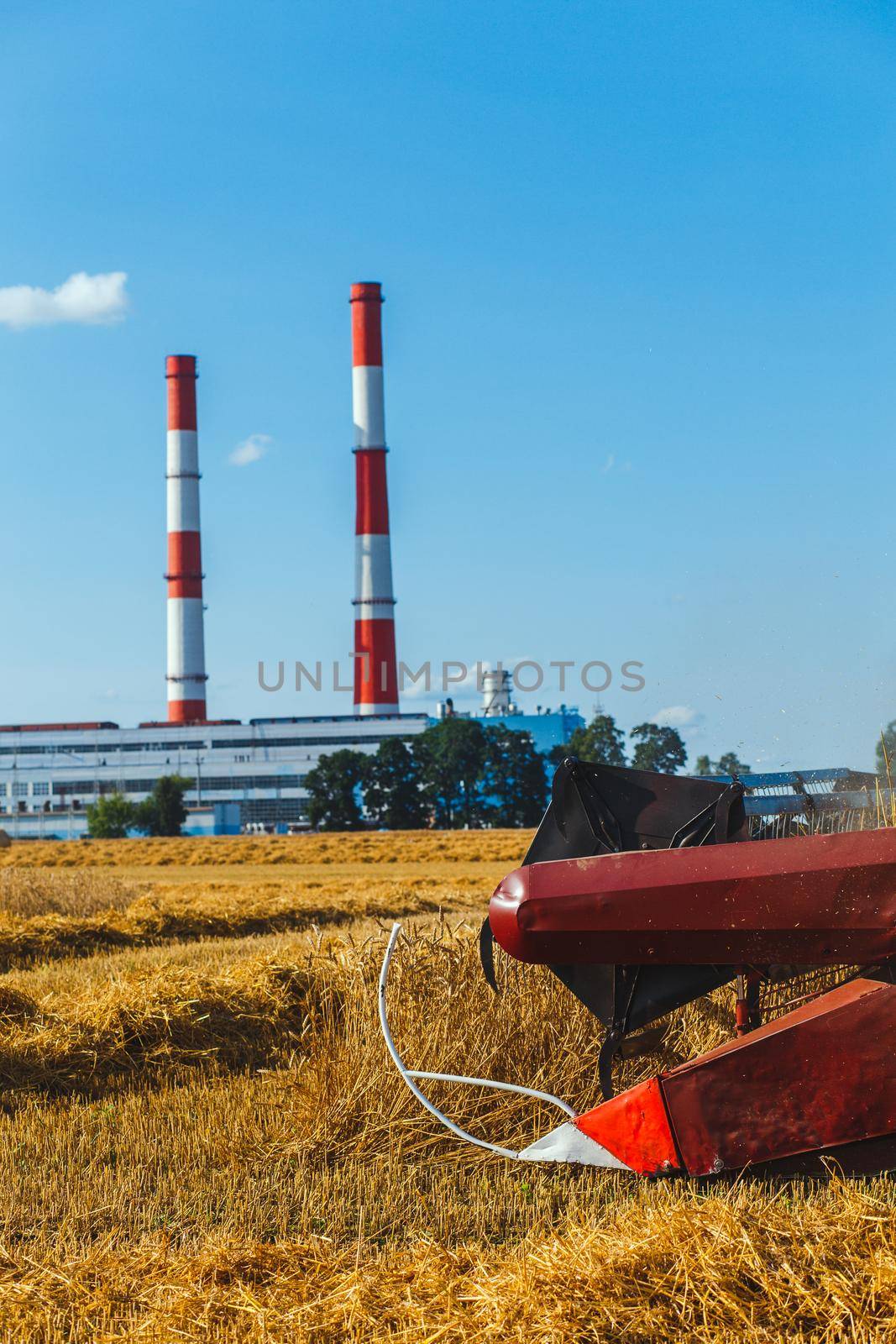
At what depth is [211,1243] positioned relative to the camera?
13.9 feet

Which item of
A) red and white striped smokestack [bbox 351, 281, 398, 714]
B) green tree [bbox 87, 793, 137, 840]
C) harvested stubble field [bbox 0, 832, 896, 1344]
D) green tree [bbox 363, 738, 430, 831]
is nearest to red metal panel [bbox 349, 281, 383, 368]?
red and white striped smokestack [bbox 351, 281, 398, 714]

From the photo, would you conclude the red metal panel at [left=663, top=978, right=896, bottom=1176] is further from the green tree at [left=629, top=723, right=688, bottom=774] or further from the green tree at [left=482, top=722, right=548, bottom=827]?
the green tree at [left=482, top=722, right=548, bottom=827]

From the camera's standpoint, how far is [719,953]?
13.2ft

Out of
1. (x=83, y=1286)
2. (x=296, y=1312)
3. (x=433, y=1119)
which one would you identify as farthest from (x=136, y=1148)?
(x=296, y=1312)

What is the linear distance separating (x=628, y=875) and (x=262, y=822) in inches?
2986

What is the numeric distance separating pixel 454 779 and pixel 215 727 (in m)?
17.1

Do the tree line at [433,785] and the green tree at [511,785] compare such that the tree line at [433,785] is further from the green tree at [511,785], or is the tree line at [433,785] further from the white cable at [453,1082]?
the white cable at [453,1082]

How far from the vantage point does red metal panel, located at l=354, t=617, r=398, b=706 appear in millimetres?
67750

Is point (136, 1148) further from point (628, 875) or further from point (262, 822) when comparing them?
point (262, 822)

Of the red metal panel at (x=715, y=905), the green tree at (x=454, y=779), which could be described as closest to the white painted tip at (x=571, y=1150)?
the red metal panel at (x=715, y=905)

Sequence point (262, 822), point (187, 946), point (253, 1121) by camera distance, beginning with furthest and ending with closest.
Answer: point (262, 822), point (187, 946), point (253, 1121)

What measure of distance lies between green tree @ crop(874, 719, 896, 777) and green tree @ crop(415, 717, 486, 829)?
63.4m

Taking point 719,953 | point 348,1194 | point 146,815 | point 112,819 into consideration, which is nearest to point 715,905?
point 719,953

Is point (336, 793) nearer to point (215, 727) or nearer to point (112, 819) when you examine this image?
point (112, 819)
